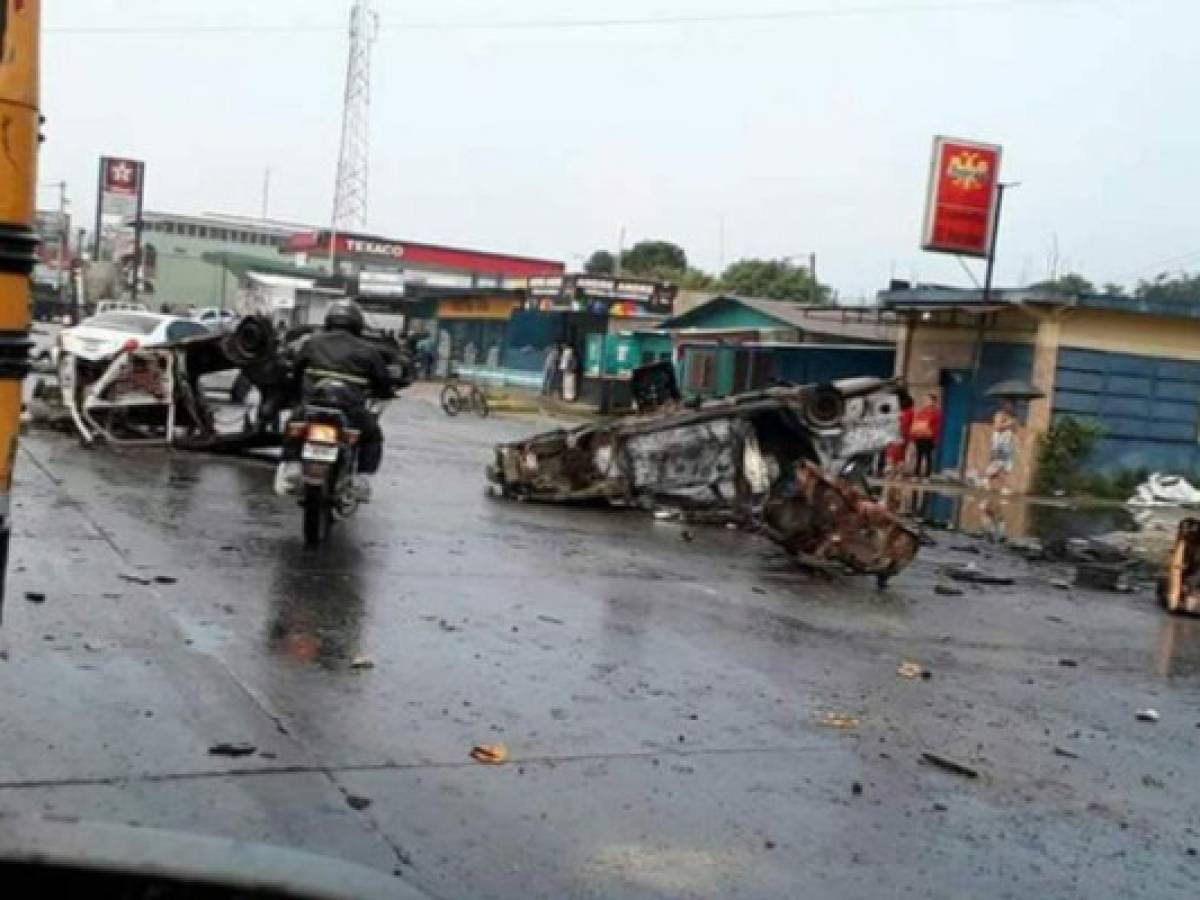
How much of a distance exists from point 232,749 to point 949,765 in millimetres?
2837

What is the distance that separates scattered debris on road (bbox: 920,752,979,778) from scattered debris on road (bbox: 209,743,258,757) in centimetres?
271

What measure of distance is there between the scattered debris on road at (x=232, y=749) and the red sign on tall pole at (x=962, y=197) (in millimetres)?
24603

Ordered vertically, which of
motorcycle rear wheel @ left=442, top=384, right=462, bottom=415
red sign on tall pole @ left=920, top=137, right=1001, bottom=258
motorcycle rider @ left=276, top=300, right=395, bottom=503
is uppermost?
red sign on tall pole @ left=920, top=137, right=1001, bottom=258

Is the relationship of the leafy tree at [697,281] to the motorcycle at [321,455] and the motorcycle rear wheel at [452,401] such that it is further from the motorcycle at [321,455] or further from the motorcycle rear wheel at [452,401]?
the motorcycle at [321,455]

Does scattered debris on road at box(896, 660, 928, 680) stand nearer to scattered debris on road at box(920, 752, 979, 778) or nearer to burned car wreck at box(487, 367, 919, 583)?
scattered debris on road at box(920, 752, 979, 778)

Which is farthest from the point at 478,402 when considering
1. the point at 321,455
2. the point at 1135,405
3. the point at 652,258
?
the point at 652,258

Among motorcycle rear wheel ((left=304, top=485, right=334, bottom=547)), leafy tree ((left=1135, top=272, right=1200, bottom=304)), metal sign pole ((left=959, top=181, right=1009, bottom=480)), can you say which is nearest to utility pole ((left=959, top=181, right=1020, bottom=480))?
metal sign pole ((left=959, top=181, right=1009, bottom=480))

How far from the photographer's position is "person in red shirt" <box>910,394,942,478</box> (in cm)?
2458

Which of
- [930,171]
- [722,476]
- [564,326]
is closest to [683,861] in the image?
[722,476]

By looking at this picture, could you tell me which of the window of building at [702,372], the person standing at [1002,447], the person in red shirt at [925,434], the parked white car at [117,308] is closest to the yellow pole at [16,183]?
the person standing at [1002,447]

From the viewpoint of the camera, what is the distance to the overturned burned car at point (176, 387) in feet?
46.1

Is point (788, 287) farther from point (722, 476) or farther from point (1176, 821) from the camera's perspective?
point (1176, 821)

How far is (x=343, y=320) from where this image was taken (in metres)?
10.5

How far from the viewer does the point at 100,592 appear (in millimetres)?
7031
